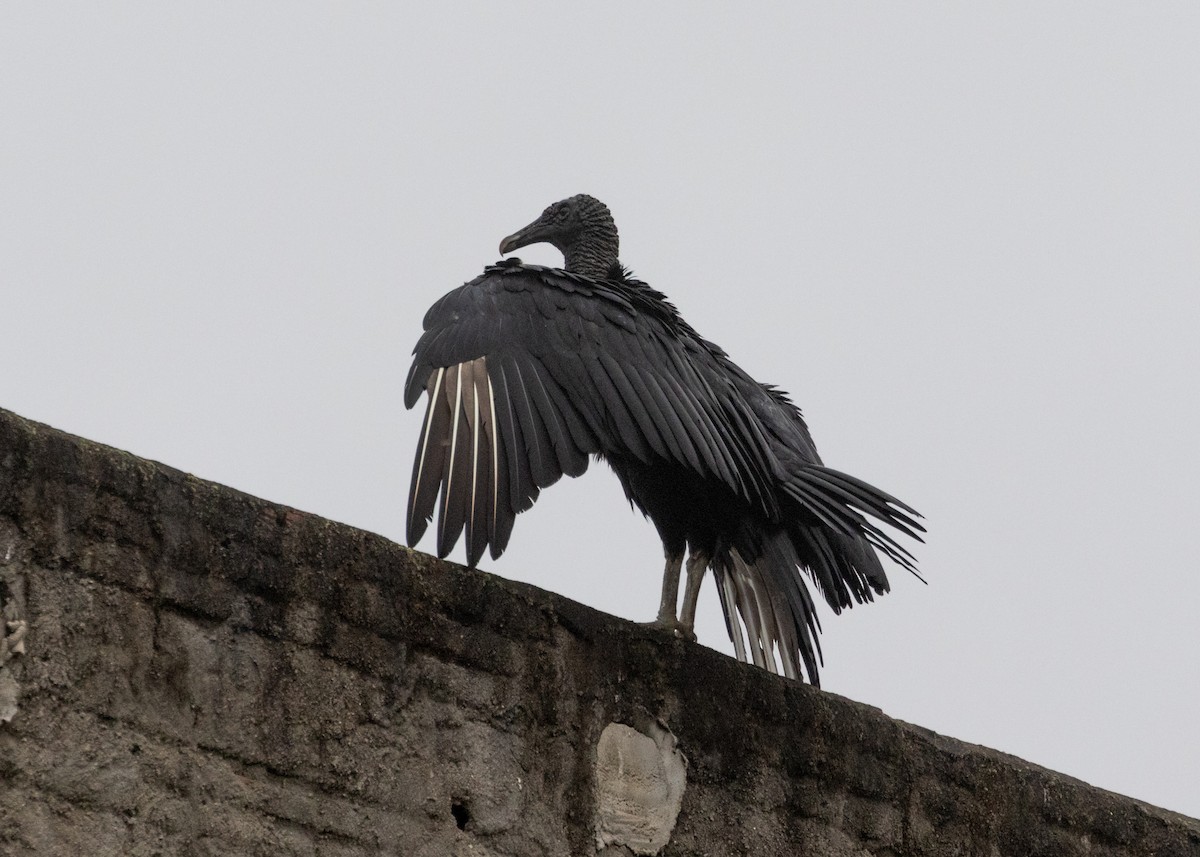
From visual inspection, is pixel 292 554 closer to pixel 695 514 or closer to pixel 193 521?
pixel 193 521

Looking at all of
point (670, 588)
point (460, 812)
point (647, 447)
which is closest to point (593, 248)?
point (670, 588)

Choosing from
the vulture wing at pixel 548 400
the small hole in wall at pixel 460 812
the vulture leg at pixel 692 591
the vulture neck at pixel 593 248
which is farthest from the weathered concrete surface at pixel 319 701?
the vulture neck at pixel 593 248

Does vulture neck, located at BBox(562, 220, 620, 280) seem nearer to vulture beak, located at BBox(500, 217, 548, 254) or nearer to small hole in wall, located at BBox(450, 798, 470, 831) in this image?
vulture beak, located at BBox(500, 217, 548, 254)

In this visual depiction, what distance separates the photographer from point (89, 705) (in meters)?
2.56

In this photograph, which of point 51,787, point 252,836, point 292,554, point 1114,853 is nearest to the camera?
point 51,787

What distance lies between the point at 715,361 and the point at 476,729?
5.10 feet

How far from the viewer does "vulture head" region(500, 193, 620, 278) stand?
18.4ft

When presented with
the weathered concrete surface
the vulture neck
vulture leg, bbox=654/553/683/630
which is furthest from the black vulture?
the vulture neck

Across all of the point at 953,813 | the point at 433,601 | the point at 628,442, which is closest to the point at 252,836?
the point at 433,601

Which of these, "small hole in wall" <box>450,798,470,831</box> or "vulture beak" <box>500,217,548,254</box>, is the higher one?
"vulture beak" <box>500,217,548,254</box>

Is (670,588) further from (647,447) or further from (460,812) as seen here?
(460,812)

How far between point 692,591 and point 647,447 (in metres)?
0.58

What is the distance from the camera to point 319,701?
2816 millimetres

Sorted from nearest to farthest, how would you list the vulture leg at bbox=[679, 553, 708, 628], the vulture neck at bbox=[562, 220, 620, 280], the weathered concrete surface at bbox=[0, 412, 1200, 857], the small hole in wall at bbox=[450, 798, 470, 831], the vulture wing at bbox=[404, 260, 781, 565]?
1. the weathered concrete surface at bbox=[0, 412, 1200, 857]
2. the small hole in wall at bbox=[450, 798, 470, 831]
3. the vulture wing at bbox=[404, 260, 781, 565]
4. the vulture leg at bbox=[679, 553, 708, 628]
5. the vulture neck at bbox=[562, 220, 620, 280]
